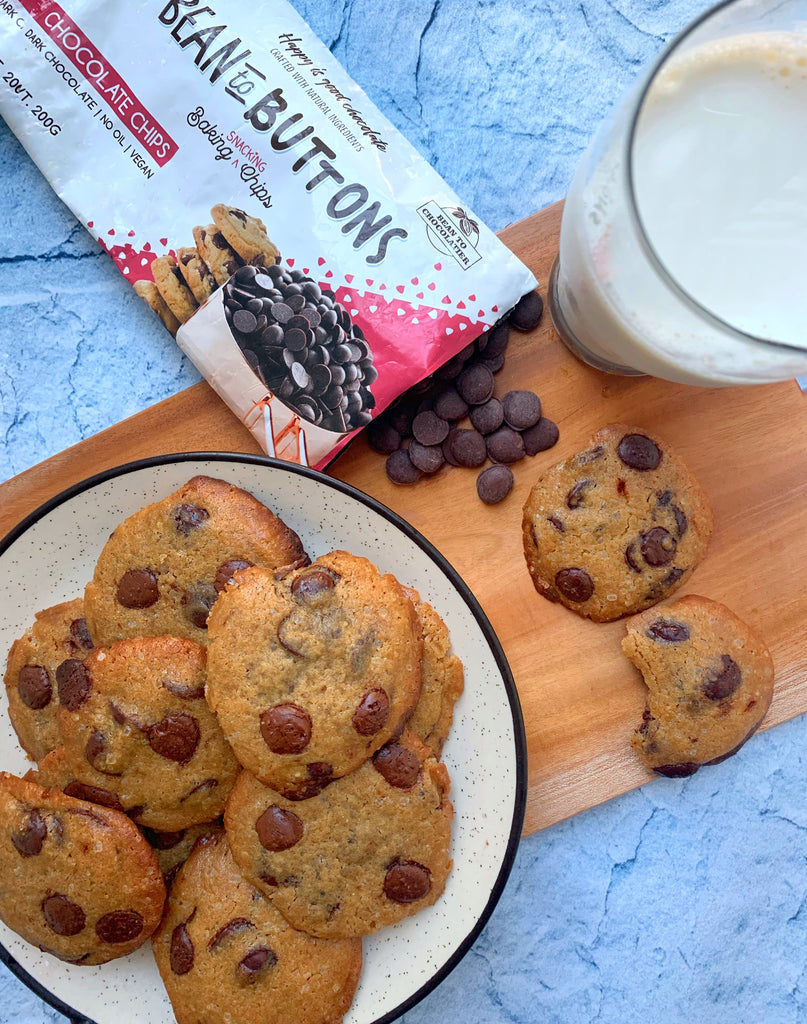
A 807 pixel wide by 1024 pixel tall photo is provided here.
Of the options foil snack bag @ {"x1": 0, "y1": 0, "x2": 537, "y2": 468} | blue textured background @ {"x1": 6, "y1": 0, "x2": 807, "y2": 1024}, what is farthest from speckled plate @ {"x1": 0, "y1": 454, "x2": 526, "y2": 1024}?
blue textured background @ {"x1": 6, "y1": 0, "x2": 807, "y2": 1024}

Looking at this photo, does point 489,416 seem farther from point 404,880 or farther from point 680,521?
point 404,880

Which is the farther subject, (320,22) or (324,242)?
(320,22)

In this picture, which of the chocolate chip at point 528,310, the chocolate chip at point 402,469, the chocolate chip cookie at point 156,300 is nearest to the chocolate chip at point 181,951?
the chocolate chip at point 402,469

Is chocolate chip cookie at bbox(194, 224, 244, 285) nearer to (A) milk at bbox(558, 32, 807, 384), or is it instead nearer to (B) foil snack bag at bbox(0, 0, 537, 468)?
(B) foil snack bag at bbox(0, 0, 537, 468)

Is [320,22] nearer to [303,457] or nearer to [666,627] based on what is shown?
[303,457]

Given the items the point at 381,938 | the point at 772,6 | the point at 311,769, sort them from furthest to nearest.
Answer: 1. the point at 381,938
2. the point at 311,769
3. the point at 772,6

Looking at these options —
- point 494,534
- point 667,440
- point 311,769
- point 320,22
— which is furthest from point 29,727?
point 320,22

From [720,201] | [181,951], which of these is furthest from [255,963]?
[720,201]
